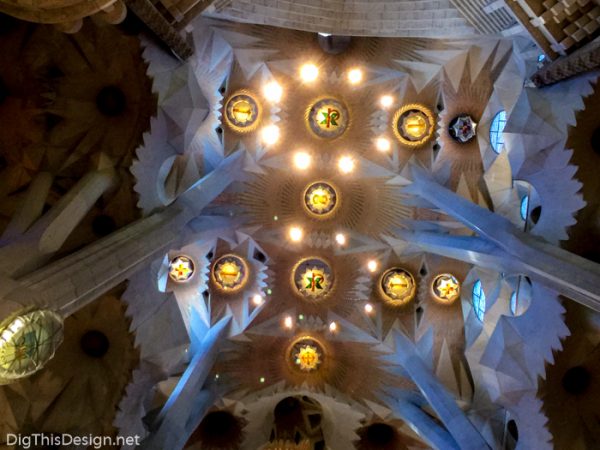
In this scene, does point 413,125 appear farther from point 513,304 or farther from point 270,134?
point 513,304

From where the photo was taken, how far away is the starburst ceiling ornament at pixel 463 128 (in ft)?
37.7

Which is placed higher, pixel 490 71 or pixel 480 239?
pixel 490 71

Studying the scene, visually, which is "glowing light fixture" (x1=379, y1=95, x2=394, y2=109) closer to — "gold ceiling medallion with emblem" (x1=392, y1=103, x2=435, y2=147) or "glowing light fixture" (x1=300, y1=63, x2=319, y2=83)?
"gold ceiling medallion with emblem" (x1=392, y1=103, x2=435, y2=147)

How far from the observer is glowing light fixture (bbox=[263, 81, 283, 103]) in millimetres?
11945

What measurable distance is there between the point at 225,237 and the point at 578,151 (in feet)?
25.1

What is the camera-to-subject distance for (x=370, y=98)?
12.1 meters

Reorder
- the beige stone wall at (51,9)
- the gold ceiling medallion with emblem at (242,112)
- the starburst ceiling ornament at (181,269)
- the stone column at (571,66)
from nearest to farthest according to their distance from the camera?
the beige stone wall at (51,9) < the stone column at (571,66) < the gold ceiling medallion with emblem at (242,112) < the starburst ceiling ornament at (181,269)

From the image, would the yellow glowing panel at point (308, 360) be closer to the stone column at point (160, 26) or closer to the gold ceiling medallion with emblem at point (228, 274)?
the gold ceiling medallion with emblem at point (228, 274)

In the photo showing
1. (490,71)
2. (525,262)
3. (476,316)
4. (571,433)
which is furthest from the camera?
(476,316)

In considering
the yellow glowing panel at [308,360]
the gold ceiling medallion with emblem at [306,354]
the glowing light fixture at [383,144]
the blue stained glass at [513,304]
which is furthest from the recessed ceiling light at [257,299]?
the blue stained glass at [513,304]

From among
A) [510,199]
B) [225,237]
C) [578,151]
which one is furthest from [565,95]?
[225,237]

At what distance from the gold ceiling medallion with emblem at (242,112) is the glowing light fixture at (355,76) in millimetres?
2170

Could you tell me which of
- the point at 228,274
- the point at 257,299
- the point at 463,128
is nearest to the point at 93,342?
the point at 228,274

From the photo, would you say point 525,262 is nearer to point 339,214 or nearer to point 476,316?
point 476,316
